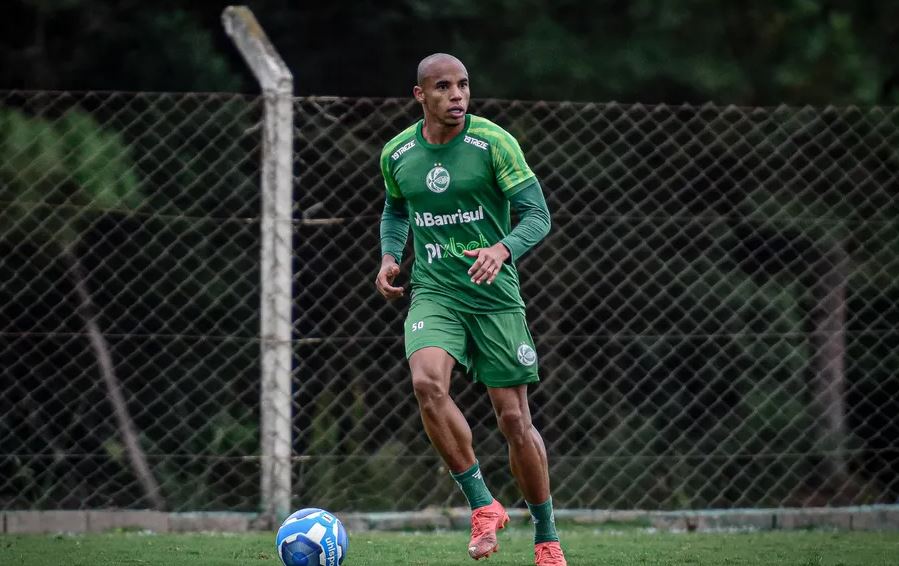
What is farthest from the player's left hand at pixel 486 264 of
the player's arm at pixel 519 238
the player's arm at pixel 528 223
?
→ the player's arm at pixel 528 223

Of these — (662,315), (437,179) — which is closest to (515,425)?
(437,179)

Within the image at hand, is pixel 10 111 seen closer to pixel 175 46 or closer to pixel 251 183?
pixel 251 183

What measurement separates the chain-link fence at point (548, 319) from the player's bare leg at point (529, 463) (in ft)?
4.14

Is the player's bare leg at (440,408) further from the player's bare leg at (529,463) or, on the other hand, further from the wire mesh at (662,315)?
the wire mesh at (662,315)

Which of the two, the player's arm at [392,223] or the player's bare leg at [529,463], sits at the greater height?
the player's arm at [392,223]

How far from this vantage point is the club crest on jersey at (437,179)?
415 cm

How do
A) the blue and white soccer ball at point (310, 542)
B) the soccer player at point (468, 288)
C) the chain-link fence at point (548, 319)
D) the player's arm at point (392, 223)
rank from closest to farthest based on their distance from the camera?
1. the blue and white soccer ball at point (310, 542)
2. the soccer player at point (468, 288)
3. the player's arm at point (392, 223)
4. the chain-link fence at point (548, 319)

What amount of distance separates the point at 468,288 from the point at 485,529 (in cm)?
81

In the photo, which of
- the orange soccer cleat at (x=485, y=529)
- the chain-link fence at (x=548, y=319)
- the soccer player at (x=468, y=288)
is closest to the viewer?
the orange soccer cleat at (x=485, y=529)

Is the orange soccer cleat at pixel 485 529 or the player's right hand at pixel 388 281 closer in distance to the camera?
the orange soccer cleat at pixel 485 529

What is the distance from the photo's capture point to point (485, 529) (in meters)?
4.01

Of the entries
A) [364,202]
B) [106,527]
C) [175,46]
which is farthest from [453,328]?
[175,46]

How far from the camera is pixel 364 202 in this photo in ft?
18.4

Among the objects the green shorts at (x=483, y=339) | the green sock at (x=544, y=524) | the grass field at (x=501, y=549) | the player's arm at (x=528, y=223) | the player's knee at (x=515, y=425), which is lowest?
the grass field at (x=501, y=549)
